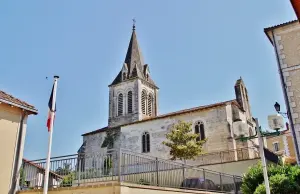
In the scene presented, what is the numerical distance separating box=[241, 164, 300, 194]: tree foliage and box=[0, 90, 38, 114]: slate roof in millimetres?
10214

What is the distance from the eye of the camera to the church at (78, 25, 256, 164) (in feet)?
102

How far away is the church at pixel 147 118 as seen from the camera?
31016 millimetres

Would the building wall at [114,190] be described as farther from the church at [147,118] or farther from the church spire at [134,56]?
the church spire at [134,56]

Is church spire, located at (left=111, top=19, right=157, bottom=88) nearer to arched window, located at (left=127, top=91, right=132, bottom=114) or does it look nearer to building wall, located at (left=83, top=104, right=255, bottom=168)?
arched window, located at (left=127, top=91, right=132, bottom=114)

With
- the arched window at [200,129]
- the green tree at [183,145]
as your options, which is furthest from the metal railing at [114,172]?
the arched window at [200,129]

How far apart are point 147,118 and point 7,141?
27.7 m

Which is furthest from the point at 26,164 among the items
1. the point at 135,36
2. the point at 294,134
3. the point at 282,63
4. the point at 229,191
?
the point at 135,36

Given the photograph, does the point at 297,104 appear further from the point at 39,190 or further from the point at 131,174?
the point at 39,190

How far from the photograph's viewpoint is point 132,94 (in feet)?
151

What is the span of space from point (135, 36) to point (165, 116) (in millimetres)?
23881

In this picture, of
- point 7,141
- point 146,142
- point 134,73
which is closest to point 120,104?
point 134,73

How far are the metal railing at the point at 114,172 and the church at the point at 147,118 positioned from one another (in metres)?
14.3

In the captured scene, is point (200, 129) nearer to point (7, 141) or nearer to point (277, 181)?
point (277, 181)

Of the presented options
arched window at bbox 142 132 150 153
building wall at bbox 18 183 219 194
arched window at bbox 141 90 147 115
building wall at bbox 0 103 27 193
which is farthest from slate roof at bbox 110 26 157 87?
building wall at bbox 18 183 219 194
